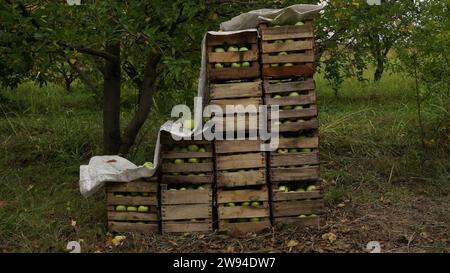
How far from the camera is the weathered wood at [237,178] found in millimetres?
4203

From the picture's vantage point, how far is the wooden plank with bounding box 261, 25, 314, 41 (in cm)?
422

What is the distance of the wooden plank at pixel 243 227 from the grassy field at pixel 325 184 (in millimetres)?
58

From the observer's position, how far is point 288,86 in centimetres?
427

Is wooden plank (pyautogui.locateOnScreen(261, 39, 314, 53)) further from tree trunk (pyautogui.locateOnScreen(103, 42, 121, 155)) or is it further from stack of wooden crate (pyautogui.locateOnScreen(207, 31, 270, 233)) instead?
tree trunk (pyautogui.locateOnScreen(103, 42, 121, 155))

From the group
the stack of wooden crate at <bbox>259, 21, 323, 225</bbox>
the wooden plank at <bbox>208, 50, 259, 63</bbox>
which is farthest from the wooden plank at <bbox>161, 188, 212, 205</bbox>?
the wooden plank at <bbox>208, 50, 259, 63</bbox>

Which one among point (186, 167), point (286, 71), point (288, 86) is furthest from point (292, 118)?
point (186, 167)

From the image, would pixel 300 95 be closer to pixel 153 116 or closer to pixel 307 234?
pixel 307 234

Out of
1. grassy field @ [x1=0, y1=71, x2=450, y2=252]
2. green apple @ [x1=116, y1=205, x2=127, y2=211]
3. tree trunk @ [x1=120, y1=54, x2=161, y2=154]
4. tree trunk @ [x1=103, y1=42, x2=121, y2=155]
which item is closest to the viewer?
grassy field @ [x1=0, y1=71, x2=450, y2=252]

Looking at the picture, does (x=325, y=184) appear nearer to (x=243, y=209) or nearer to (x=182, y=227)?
(x=243, y=209)

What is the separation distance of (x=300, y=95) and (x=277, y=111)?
0.70ft

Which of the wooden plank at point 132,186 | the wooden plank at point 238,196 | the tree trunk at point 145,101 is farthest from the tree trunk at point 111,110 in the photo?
the wooden plank at point 238,196

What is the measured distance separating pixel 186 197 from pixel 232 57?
102cm

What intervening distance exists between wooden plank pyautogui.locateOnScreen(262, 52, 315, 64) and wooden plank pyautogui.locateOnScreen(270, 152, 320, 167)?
0.65 meters

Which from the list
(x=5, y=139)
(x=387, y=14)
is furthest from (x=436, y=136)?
(x=5, y=139)
